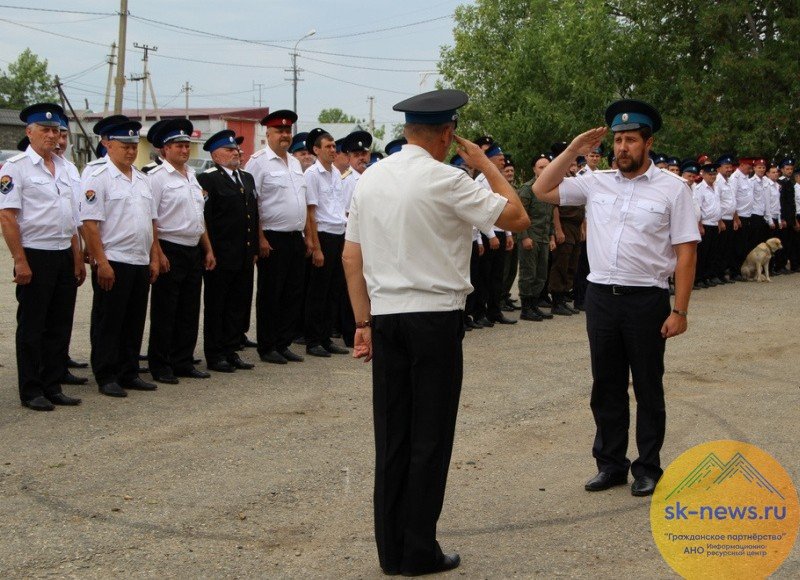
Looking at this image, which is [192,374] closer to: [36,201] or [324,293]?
[324,293]

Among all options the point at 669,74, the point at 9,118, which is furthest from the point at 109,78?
the point at 669,74

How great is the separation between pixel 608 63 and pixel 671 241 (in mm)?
22384

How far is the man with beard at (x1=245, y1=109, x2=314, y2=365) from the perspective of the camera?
33.4 feet

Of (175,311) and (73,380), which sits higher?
(175,311)

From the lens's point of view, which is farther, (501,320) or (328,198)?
(501,320)

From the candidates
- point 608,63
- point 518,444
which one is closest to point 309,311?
point 518,444

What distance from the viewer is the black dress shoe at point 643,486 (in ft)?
19.7

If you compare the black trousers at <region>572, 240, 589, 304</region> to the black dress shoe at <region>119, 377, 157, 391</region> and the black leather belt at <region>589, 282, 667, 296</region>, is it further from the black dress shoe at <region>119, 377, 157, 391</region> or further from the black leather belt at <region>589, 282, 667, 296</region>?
the black leather belt at <region>589, 282, 667, 296</region>

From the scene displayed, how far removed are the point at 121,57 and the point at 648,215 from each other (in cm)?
3053

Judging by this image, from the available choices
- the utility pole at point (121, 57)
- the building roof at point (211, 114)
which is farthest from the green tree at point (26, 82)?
the utility pole at point (121, 57)

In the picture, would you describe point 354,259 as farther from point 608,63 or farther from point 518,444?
point 608,63

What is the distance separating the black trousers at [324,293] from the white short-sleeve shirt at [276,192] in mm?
728

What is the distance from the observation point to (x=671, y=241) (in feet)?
19.7

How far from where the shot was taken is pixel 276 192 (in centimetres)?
1019
